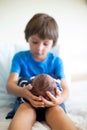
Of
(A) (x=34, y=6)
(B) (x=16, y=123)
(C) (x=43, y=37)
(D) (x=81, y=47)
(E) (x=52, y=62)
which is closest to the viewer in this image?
(B) (x=16, y=123)

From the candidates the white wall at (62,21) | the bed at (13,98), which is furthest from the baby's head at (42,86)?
the white wall at (62,21)

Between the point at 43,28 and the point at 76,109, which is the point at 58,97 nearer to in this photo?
the point at 76,109

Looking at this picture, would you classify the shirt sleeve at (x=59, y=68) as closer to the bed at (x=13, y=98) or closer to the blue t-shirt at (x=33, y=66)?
the blue t-shirt at (x=33, y=66)

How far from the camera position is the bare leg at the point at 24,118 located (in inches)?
35.2

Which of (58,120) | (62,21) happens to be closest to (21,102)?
(58,120)

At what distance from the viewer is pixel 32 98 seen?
38.9 inches

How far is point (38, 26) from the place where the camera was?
112cm

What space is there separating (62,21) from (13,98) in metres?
0.69

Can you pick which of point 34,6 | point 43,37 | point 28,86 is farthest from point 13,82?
point 34,6

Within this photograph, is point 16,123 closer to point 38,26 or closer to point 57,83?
point 57,83

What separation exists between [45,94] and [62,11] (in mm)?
809

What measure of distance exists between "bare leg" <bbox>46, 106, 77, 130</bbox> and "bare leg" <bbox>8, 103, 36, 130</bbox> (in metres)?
0.07

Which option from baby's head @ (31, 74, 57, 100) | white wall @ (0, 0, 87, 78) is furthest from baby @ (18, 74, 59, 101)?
white wall @ (0, 0, 87, 78)

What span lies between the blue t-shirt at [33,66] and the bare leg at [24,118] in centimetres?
21
